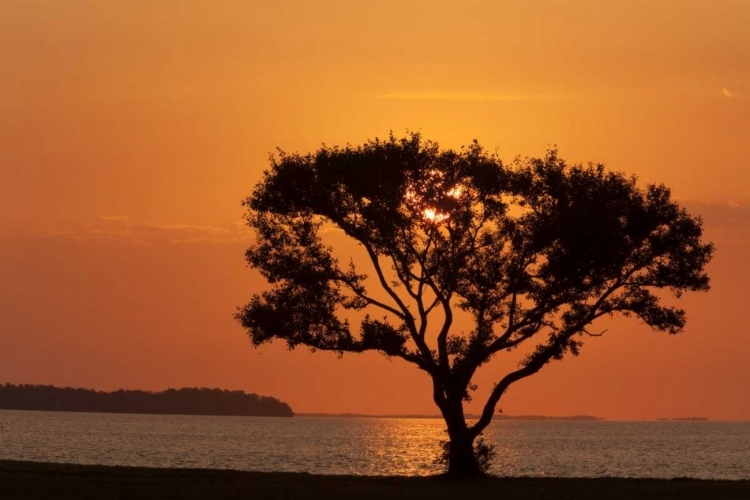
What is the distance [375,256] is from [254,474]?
12.7 m

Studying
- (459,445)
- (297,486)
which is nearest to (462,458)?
(459,445)

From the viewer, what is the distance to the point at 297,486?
50.0 metres

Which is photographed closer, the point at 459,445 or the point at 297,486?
the point at 297,486

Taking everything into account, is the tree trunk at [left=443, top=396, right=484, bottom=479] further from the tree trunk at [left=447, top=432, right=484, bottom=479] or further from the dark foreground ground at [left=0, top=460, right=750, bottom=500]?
the dark foreground ground at [left=0, top=460, right=750, bottom=500]

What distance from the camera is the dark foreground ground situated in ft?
145

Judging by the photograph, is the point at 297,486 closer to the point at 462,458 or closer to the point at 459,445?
the point at 462,458

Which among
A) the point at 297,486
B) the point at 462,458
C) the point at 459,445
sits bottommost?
the point at 297,486

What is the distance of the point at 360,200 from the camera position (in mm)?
59344

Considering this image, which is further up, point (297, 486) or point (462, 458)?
point (462, 458)

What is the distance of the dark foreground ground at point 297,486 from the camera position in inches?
1742

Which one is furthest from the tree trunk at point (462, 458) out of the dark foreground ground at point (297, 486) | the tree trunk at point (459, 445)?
the dark foreground ground at point (297, 486)

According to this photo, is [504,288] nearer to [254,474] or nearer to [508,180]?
[508,180]

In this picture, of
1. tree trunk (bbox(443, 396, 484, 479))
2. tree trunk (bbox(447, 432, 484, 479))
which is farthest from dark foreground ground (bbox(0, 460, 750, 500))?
tree trunk (bbox(443, 396, 484, 479))

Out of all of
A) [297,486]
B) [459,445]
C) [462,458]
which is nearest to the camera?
[297,486]
